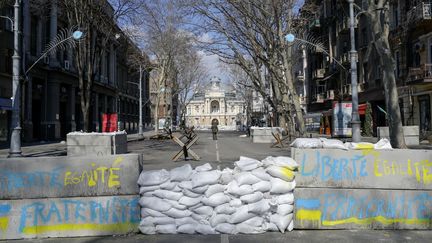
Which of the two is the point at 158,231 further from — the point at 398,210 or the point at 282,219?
the point at 398,210

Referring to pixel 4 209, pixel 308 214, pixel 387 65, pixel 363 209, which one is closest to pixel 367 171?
pixel 363 209

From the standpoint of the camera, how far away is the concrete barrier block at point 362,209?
5.86m

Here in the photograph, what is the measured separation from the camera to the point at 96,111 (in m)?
48.2

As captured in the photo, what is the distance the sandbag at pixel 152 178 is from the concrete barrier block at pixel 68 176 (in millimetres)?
84

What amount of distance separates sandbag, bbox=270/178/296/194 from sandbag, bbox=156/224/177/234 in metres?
1.44

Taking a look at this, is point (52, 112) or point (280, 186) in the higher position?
point (52, 112)

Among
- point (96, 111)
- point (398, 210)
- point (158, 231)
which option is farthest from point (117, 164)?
point (96, 111)

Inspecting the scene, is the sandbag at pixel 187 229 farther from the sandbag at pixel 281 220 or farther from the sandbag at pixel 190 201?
the sandbag at pixel 281 220

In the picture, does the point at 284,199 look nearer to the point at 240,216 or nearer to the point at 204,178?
the point at 240,216

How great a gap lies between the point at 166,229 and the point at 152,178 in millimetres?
720

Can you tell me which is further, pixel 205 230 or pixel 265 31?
pixel 265 31

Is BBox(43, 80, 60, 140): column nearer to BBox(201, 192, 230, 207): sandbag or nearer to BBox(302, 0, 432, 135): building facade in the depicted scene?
BBox(302, 0, 432, 135): building facade

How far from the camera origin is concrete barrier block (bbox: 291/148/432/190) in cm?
595

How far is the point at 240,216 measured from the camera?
568 centimetres
